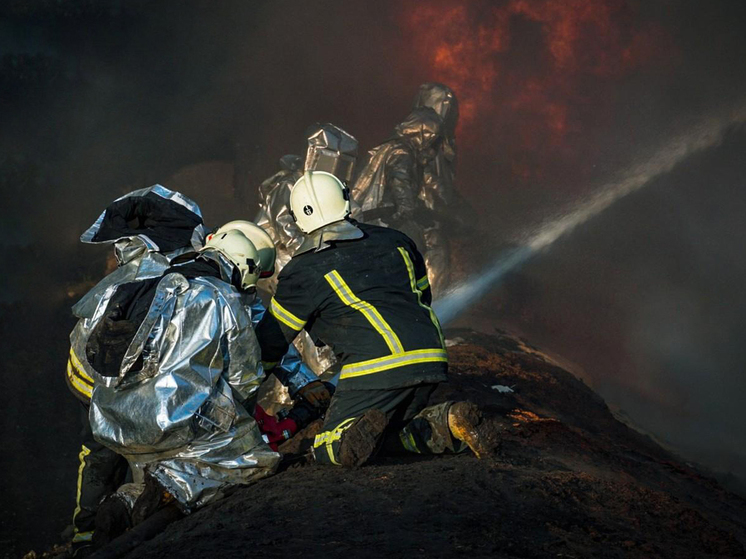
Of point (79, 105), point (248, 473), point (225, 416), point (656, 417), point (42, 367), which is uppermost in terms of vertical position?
point (79, 105)

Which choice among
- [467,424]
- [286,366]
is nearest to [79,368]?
[286,366]

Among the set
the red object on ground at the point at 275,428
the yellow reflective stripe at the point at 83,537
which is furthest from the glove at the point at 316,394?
the yellow reflective stripe at the point at 83,537

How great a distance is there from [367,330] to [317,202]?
766 mm

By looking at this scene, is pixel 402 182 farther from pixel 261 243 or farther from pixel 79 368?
pixel 79 368

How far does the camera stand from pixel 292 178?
29.3 ft

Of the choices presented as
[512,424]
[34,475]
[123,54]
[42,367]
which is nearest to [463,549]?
[512,424]

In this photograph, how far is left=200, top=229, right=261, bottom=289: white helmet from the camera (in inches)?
150

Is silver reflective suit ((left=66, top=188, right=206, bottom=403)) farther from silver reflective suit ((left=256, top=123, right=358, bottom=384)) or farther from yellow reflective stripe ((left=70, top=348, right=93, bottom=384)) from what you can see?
silver reflective suit ((left=256, top=123, right=358, bottom=384))

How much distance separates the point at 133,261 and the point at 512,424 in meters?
2.53

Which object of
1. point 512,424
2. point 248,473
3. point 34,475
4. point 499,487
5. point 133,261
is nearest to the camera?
point 499,487

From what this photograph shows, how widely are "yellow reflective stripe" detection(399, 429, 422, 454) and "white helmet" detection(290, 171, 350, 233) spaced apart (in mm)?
1198

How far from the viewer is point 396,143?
10.0 metres

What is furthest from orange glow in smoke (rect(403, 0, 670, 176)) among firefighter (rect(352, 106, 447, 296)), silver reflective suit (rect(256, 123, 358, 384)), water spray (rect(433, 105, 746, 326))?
silver reflective suit (rect(256, 123, 358, 384))

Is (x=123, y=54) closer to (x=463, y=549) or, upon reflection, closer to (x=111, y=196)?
(x=111, y=196)
